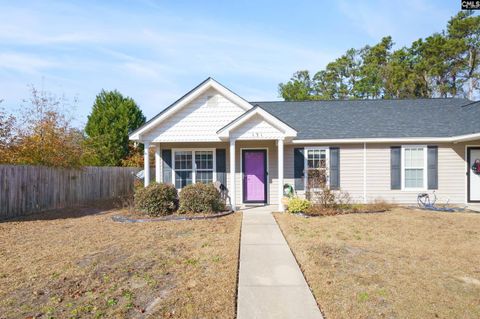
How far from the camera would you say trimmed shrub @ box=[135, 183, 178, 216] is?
38.9 ft

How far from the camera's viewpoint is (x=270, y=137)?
1265 centimetres

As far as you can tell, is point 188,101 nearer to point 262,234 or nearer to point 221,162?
point 221,162

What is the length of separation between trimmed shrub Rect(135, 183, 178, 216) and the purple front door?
11.4 feet

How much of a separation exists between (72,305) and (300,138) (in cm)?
1095

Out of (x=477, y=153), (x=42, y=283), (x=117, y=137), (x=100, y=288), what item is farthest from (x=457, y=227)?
(x=117, y=137)

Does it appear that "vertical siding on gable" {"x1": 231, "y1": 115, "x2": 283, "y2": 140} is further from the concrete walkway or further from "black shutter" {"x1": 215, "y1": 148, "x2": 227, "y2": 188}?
the concrete walkway

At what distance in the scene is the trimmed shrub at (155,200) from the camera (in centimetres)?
1186

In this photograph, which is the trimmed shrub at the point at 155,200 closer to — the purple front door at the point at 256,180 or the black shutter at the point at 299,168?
the purple front door at the point at 256,180

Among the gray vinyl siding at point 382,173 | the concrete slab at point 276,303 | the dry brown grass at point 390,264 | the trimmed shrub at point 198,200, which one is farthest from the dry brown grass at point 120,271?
the gray vinyl siding at point 382,173

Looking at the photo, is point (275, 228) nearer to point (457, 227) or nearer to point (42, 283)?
point (457, 227)

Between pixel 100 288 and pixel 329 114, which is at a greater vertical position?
pixel 329 114

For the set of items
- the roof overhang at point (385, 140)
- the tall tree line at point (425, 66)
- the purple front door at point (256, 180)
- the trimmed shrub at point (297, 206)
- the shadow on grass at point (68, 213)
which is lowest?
the shadow on grass at point (68, 213)

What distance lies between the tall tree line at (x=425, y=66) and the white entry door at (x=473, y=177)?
71.9ft

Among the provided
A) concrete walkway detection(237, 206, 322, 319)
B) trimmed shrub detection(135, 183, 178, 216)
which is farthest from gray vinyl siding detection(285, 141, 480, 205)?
concrete walkway detection(237, 206, 322, 319)
